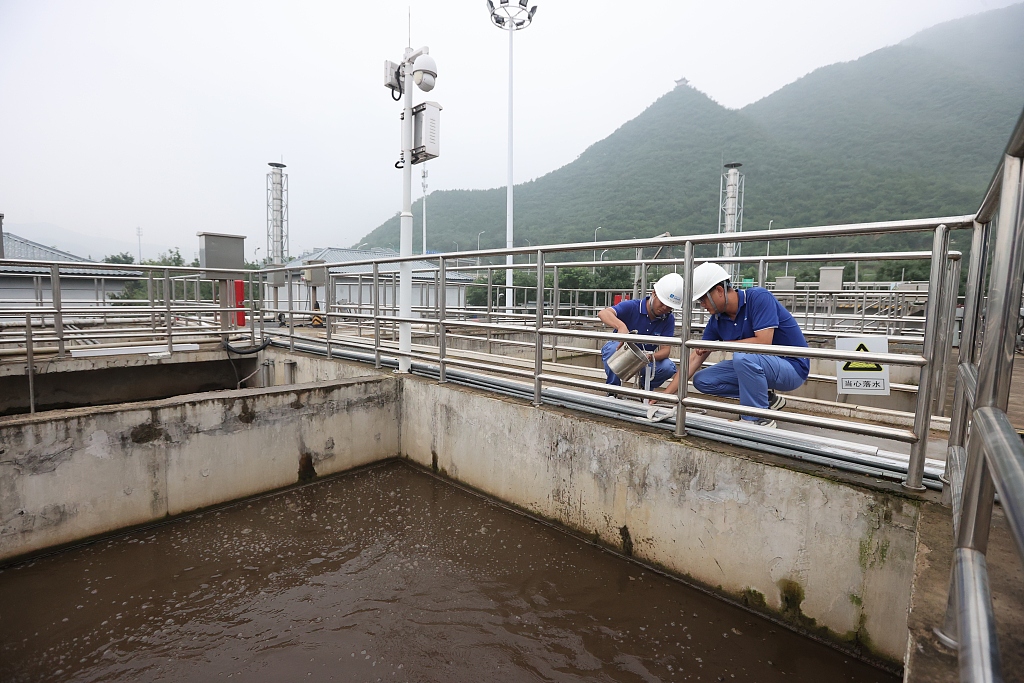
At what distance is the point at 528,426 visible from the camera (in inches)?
155

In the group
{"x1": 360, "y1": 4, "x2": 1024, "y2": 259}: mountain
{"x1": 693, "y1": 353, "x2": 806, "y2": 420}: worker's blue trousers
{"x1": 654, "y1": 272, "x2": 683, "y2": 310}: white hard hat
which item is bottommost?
{"x1": 693, "y1": 353, "x2": 806, "y2": 420}: worker's blue trousers

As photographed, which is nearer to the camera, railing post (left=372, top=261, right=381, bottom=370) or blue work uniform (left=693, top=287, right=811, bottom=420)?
blue work uniform (left=693, top=287, right=811, bottom=420)

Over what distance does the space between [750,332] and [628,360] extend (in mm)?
866

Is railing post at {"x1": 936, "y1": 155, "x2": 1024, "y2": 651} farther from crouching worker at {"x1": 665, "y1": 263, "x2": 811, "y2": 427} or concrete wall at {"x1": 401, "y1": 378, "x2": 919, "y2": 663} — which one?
crouching worker at {"x1": 665, "y1": 263, "x2": 811, "y2": 427}

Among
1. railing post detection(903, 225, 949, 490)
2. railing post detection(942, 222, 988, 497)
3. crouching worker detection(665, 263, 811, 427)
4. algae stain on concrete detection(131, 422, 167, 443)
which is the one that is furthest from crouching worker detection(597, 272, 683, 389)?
algae stain on concrete detection(131, 422, 167, 443)

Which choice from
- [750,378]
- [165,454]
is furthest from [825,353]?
[165,454]

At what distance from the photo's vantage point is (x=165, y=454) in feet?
12.7

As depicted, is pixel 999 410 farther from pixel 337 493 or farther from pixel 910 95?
pixel 910 95

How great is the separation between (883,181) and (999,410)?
86.2 meters

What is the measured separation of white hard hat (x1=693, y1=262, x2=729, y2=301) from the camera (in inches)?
136

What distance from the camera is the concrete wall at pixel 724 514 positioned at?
7.91ft

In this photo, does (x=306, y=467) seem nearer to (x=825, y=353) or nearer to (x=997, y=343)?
(x=825, y=353)

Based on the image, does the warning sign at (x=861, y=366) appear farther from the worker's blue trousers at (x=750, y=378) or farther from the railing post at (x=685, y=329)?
the railing post at (x=685, y=329)

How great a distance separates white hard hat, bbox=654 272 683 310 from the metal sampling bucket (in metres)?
0.45
